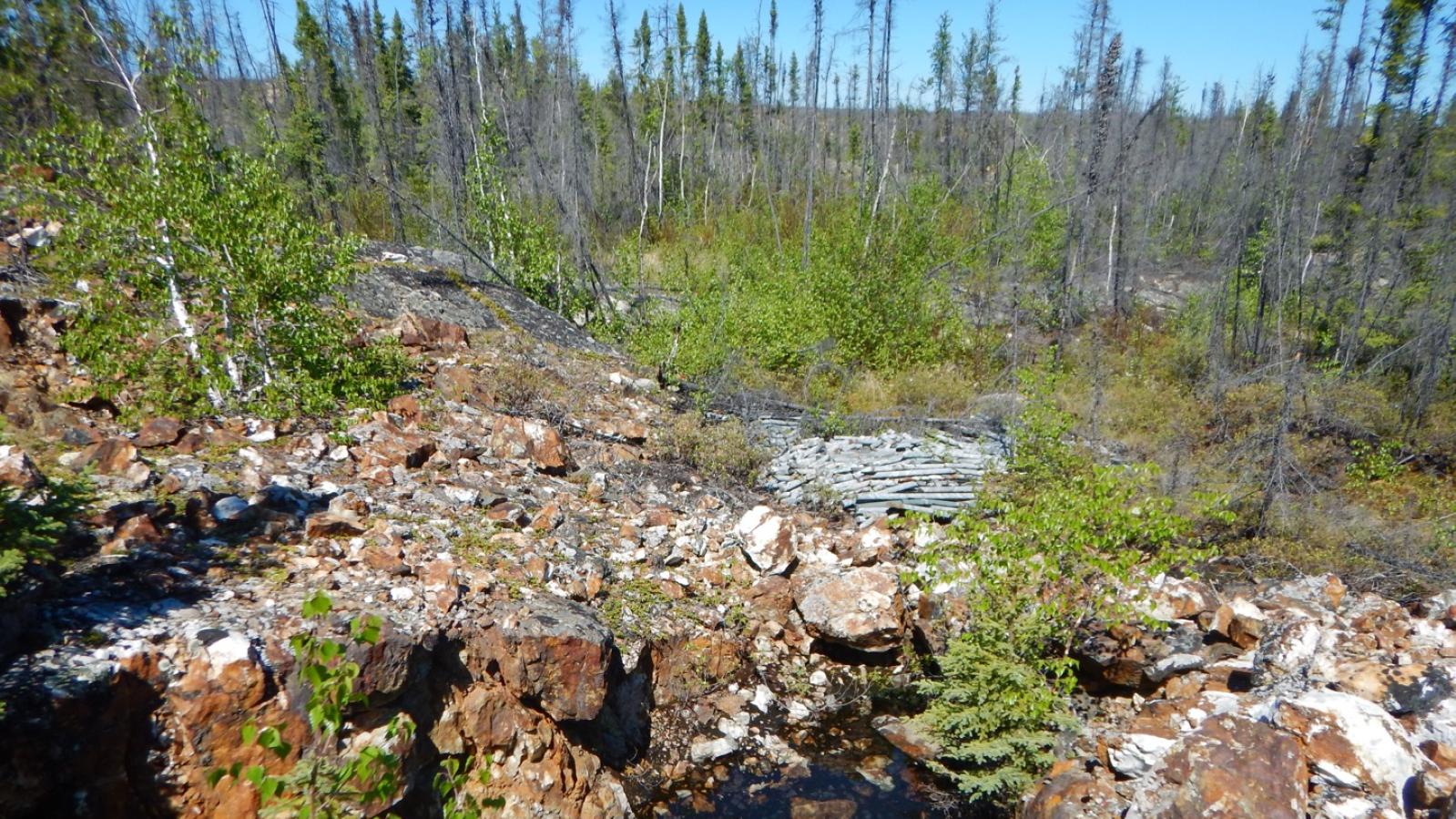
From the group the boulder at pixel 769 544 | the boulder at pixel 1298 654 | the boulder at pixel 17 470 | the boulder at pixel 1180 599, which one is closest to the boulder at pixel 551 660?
the boulder at pixel 769 544

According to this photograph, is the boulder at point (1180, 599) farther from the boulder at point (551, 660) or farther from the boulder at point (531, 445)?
the boulder at point (531, 445)

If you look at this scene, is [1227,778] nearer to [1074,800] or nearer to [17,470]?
[1074,800]

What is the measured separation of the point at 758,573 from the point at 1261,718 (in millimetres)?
3705

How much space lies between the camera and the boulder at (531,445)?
22.8ft

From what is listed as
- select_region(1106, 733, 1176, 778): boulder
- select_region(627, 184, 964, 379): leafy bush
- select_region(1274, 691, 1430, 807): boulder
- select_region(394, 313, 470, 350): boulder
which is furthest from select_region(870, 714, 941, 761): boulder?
select_region(394, 313, 470, 350): boulder

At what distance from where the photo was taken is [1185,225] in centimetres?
2862

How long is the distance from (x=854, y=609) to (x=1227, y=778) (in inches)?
110

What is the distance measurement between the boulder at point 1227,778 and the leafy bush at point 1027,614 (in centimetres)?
72

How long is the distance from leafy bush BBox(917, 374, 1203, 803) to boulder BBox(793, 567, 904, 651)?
61 centimetres

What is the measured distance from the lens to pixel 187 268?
5.68 metres

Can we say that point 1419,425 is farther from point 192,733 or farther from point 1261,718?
point 192,733

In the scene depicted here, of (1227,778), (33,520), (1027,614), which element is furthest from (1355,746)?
(33,520)

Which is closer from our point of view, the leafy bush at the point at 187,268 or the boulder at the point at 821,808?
the boulder at the point at 821,808

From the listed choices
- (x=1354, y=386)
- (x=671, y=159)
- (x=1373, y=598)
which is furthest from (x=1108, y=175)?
(x=1373, y=598)
